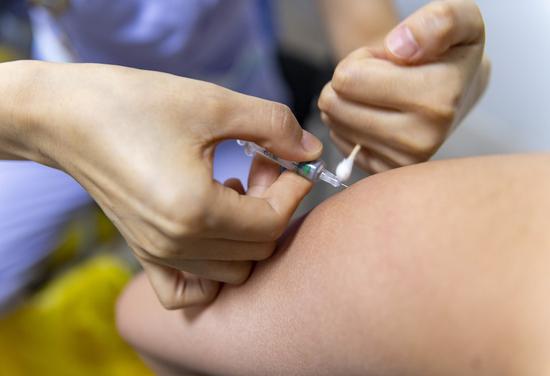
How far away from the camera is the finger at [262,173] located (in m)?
0.63

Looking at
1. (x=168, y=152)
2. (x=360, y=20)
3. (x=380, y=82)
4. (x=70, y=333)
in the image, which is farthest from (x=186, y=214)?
(x=70, y=333)

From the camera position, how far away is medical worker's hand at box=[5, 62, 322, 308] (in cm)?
52

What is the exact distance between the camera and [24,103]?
0.58 meters

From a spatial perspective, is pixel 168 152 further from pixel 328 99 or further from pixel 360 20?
pixel 360 20

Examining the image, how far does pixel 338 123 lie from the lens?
2.23 feet

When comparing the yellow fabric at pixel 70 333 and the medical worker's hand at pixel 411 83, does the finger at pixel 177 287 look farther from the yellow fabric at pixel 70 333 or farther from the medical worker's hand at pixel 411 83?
the yellow fabric at pixel 70 333

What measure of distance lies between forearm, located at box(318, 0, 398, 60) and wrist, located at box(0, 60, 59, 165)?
57cm

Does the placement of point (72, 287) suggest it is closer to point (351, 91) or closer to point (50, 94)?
point (50, 94)

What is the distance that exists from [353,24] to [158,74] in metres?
0.53

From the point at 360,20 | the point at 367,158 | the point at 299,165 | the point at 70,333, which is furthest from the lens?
the point at 70,333

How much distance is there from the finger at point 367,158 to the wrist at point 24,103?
38cm

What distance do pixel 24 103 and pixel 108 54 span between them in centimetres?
47

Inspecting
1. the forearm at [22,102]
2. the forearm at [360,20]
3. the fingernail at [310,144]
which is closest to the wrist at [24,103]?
the forearm at [22,102]

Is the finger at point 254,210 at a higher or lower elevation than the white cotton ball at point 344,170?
lower
